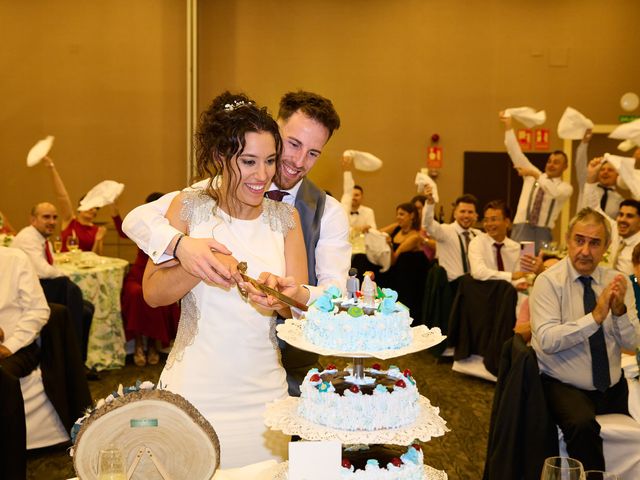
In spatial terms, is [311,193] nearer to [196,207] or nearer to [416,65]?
[196,207]

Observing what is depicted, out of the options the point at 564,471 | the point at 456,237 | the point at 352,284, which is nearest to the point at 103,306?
the point at 456,237

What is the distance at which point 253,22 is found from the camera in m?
10.8

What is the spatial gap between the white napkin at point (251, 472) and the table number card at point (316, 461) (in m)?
0.47

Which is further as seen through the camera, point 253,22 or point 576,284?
point 253,22

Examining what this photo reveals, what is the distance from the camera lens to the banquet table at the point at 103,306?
21.0ft

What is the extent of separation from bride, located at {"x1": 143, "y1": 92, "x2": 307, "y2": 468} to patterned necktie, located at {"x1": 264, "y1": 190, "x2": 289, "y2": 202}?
0.21 metres

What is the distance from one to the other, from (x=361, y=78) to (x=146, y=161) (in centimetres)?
303

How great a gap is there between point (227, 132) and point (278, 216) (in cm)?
30

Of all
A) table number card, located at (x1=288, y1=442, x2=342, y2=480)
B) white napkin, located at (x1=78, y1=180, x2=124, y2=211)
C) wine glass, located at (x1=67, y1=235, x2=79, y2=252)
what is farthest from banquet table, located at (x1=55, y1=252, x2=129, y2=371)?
table number card, located at (x1=288, y1=442, x2=342, y2=480)

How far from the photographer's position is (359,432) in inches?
68.0

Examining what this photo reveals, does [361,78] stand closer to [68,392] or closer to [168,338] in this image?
[168,338]

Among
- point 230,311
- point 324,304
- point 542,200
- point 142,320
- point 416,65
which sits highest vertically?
point 416,65

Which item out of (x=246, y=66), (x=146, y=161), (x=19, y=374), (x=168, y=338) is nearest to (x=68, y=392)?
(x=19, y=374)

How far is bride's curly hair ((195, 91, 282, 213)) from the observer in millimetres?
2080
